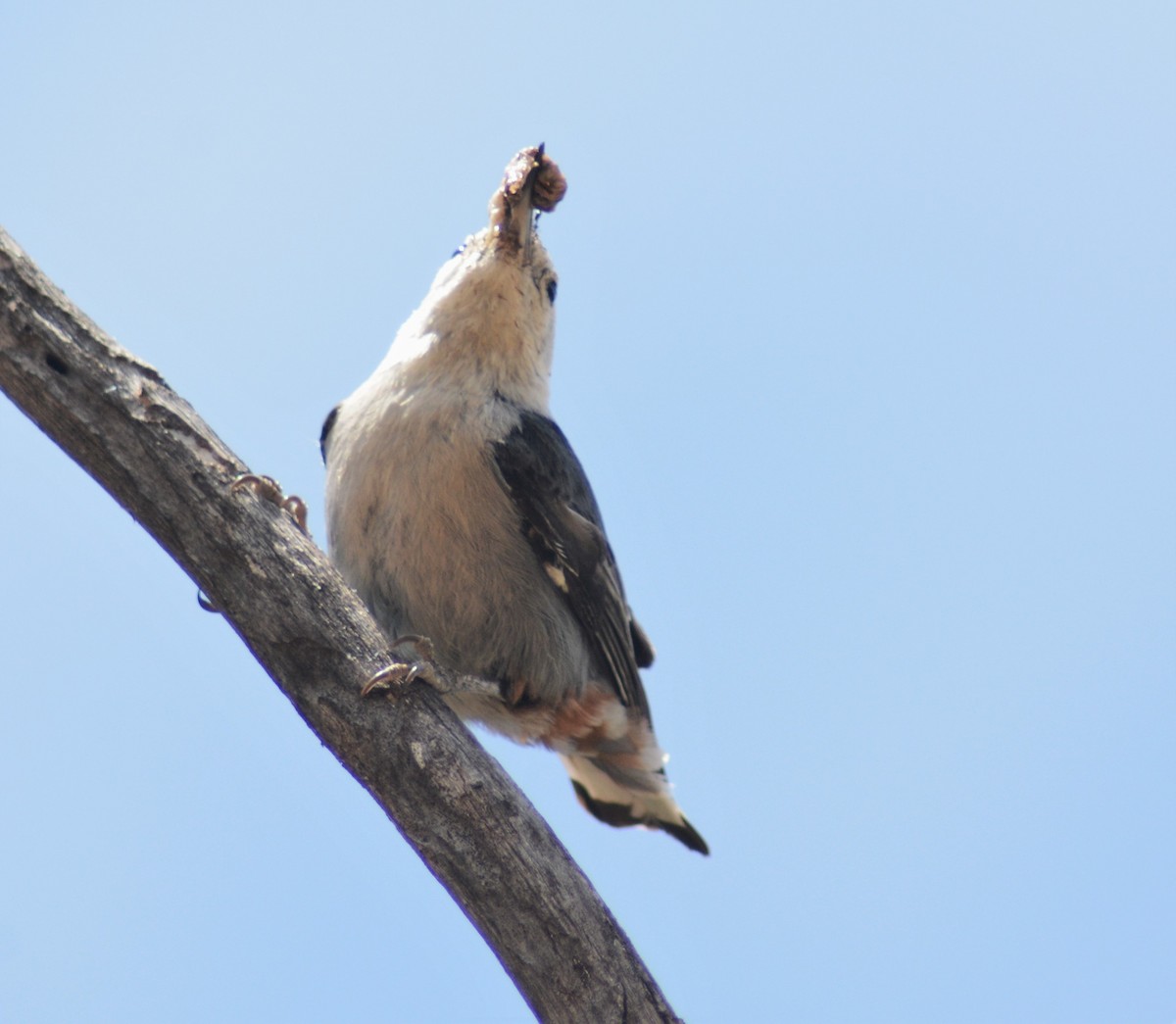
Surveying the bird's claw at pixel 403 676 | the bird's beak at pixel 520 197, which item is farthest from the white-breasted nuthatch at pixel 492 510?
the bird's claw at pixel 403 676

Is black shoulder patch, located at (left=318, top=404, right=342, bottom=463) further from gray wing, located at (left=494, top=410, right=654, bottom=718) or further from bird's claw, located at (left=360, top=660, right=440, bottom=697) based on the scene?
bird's claw, located at (left=360, top=660, right=440, bottom=697)

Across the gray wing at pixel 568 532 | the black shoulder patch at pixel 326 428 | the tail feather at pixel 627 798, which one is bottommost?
the tail feather at pixel 627 798

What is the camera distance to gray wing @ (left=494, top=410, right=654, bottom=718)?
357cm

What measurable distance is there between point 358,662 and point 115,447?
2.48 feet

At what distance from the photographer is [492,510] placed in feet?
11.6

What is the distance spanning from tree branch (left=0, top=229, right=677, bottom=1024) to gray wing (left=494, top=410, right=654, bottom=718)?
2.89ft

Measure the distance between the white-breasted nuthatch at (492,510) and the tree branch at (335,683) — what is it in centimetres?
42

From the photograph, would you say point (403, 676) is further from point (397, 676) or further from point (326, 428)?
point (326, 428)

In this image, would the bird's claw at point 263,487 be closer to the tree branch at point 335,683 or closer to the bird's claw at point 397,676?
the tree branch at point 335,683

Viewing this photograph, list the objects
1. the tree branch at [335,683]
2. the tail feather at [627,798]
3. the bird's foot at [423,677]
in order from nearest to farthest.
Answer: the tree branch at [335,683] → the bird's foot at [423,677] → the tail feather at [627,798]

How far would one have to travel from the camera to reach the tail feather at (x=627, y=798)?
443 centimetres

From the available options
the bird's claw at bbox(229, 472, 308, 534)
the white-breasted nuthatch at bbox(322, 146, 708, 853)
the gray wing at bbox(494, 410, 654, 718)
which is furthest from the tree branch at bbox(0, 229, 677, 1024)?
the gray wing at bbox(494, 410, 654, 718)

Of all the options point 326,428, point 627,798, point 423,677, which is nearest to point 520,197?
point 326,428

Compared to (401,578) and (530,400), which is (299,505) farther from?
(530,400)
